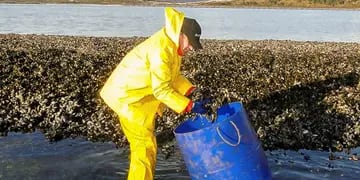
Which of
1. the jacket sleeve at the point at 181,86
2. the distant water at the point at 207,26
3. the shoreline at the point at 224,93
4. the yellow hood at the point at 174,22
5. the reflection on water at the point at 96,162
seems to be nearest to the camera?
the yellow hood at the point at 174,22

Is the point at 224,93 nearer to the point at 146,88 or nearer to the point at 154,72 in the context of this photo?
the point at 146,88

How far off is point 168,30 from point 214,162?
4.72 ft

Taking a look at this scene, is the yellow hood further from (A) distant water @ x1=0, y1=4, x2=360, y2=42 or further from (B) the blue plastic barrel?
(A) distant water @ x1=0, y1=4, x2=360, y2=42

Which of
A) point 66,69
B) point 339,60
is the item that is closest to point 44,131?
point 66,69

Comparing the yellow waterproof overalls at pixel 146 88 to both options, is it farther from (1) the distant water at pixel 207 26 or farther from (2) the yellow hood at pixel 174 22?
(1) the distant water at pixel 207 26

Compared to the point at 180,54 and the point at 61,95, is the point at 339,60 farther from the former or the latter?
the point at 180,54

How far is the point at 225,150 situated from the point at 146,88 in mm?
1094

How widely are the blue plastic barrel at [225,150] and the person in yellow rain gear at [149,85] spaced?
336mm

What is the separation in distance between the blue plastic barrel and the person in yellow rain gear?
336 mm

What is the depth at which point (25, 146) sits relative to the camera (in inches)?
335

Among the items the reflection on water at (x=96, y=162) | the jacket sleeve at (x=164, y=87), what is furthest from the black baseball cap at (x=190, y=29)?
the reflection on water at (x=96, y=162)

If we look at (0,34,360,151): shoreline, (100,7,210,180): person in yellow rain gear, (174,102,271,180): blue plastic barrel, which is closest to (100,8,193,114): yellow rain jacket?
(100,7,210,180): person in yellow rain gear

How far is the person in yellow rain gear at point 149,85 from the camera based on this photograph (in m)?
5.70

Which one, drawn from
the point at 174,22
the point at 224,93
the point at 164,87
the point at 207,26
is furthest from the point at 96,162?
the point at 207,26
